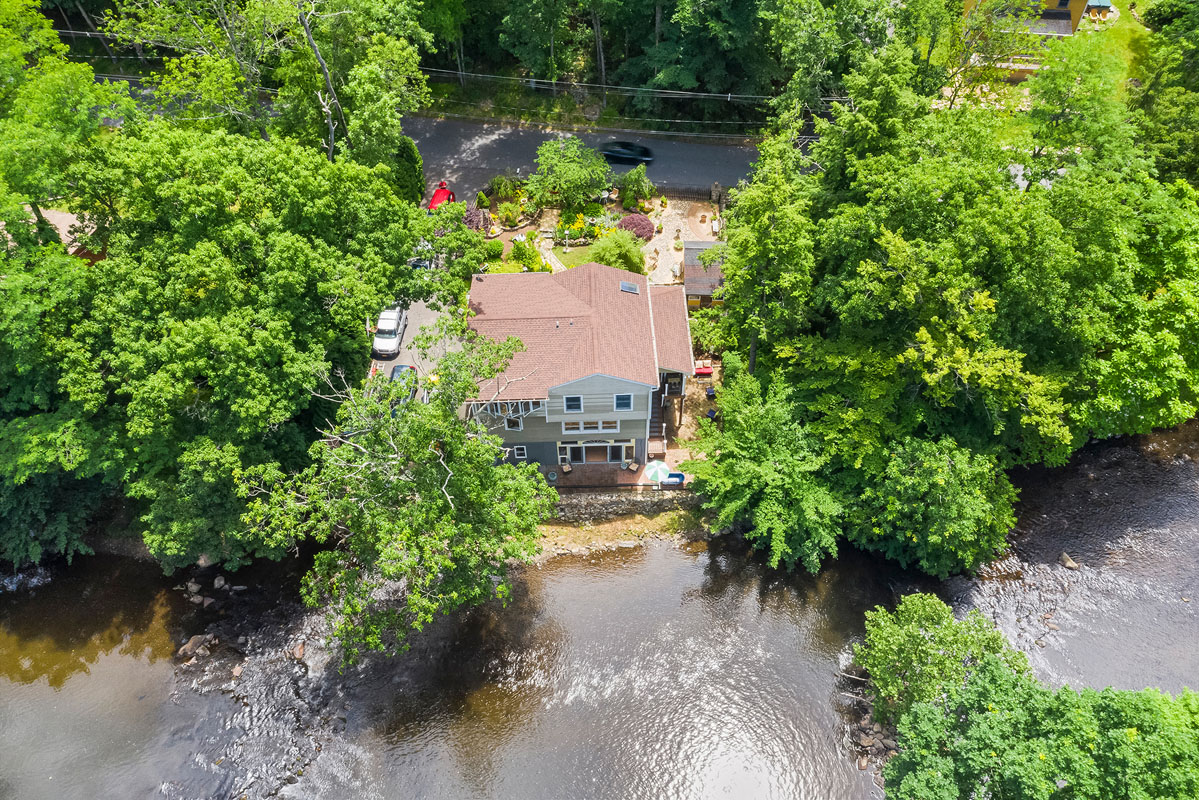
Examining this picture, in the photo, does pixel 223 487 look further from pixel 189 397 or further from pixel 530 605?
pixel 530 605

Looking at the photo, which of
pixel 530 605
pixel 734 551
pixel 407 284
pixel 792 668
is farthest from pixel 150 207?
pixel 792 668

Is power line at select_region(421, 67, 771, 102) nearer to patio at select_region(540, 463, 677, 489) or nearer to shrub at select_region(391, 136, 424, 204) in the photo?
shrub at select_region(391, 136, 424, 204)

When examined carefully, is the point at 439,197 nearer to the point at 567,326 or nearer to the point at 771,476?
the point at 567,326

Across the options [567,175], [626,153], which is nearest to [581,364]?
[567,175]

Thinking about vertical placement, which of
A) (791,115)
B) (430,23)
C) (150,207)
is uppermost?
(430,23)

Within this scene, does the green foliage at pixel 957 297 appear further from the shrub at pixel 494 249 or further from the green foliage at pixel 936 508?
the shrub at pixel 494 249

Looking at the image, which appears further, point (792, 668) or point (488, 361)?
point (792, 668)

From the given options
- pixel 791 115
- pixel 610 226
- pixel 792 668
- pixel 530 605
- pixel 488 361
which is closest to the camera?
pixel 488 361

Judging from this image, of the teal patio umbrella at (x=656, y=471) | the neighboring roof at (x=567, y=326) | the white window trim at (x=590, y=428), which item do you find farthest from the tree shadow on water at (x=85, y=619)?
the teal patio umbrella at (x=656, y=471)
